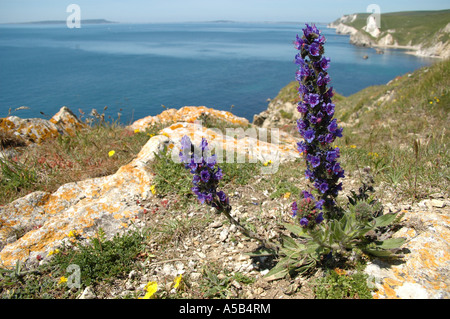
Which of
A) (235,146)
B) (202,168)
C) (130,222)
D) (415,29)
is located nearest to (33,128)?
(130,222)

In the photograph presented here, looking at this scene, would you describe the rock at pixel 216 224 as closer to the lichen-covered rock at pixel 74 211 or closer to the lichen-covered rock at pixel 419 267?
A: the lichen-covered rock at pixel 74 211

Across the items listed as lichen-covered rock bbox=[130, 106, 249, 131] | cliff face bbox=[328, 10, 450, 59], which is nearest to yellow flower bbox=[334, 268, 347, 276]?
lichen-covered rock bbox=[130, 106, 249, 131]

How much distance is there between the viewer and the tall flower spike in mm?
3020

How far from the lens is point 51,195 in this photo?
5570 millimetres

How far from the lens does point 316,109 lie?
3.11 metres

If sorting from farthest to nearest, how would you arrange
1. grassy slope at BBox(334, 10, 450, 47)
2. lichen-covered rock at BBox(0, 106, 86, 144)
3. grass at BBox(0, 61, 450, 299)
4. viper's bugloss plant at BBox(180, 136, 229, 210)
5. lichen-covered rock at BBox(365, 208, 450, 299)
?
grassy slope at BBox(334, 10, 450, 47) → lichen-covered rock at BBox(0, 106, 86, 144) → grass at BBox(0, 61, 450, 299) → viper's bugloss plant at BBox(180, 136, 229, 210) → lichen-covered rock at BBox(365, 208, 450, 299)

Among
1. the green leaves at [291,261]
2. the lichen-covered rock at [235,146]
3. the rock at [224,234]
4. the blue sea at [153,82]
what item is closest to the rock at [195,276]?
the rock at [224,234]

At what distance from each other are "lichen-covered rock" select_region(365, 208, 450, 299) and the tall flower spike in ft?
3.42

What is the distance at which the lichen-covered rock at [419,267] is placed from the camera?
2.92 metres

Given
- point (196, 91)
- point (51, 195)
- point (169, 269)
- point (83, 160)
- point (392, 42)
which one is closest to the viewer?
point (169, 269)

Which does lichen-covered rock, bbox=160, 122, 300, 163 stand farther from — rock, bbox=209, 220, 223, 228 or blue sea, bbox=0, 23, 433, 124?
blue sea, bbox=0, 23, 433, 124

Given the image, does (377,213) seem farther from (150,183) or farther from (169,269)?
(150,183)

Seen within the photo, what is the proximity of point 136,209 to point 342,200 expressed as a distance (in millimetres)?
3840
